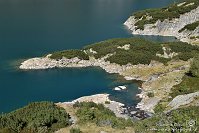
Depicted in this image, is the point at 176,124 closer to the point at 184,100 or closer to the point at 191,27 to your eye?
the point at 184,100

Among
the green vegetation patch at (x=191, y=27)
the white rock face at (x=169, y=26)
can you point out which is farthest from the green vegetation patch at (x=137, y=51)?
the white rock face at (x=169, y=26)

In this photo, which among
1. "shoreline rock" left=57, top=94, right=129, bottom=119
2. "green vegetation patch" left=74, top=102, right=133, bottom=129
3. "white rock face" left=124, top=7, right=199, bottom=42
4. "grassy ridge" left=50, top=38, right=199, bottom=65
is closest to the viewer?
"green vegetation patch" left=74, top=102, right=133, bottom=129

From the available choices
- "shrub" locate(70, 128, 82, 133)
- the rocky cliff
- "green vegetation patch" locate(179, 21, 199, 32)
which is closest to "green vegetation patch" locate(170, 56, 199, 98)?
"shrub" locate(70, 128, 82, 133)

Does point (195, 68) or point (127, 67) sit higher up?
point (195, 68)

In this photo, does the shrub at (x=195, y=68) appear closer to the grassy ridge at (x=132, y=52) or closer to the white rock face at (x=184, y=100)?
the white rock face at (x=184, y=100)

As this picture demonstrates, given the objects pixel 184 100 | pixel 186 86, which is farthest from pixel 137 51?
pixel 184 100

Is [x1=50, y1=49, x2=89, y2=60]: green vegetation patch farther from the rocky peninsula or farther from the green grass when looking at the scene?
the green grass

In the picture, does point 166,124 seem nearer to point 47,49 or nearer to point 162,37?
point 47,49
